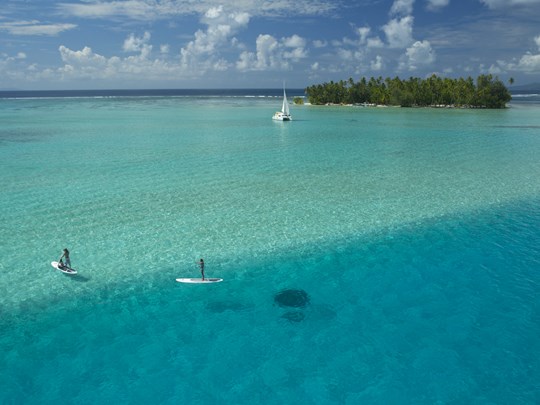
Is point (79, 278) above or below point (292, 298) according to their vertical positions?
above

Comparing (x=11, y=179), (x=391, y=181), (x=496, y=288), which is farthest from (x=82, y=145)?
(x=496, y=288)

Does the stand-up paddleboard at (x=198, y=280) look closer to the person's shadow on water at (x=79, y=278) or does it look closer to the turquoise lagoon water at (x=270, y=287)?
the turquoise lagoon water at (x=270, y=287)

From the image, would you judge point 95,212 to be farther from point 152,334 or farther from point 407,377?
point 407,377

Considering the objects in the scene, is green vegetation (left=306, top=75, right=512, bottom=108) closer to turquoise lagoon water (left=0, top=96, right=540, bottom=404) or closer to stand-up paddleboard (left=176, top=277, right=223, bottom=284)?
turquoise lagoon water (left=0, top=96, right=540, bottom=404)

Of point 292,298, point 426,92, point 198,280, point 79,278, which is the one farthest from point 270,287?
point 426,92

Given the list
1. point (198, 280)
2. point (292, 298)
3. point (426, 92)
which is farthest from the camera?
point (426, 92)

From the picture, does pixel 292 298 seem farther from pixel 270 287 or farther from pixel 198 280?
pixel 198 280

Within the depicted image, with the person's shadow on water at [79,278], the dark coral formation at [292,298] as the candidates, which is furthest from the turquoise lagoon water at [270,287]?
the dark coral formation at [292,298]
